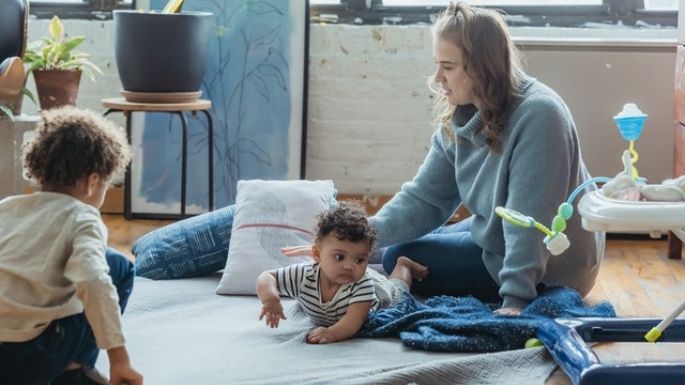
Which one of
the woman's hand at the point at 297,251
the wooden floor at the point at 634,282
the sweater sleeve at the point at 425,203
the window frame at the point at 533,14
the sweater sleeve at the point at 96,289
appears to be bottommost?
the wooden floor at the point at 634,282

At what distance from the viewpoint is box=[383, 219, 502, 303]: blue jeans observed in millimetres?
2844

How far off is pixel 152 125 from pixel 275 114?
0.47 m

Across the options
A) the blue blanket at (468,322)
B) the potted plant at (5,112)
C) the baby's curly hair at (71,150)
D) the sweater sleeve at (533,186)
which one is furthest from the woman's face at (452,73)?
the potted plant at (5,112)

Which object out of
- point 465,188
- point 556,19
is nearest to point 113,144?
point 465,188

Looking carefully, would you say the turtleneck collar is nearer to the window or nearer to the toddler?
the toddler

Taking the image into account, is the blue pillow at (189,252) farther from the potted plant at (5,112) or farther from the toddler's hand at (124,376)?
→ the toddler's hand at (124,376)

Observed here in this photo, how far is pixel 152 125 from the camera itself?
4.35 meters

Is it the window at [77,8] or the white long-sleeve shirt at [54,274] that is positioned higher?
the window at [77,8]

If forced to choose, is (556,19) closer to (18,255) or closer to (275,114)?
(275,114)

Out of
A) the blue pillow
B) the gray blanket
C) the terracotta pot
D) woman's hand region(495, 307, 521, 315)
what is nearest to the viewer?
the gray blanket

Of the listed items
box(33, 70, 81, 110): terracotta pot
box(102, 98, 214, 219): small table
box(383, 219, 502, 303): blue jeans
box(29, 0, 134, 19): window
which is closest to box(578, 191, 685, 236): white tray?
box(383, 219, 502, 303): blue jeans

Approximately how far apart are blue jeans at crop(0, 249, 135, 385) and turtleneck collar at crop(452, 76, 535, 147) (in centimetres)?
116

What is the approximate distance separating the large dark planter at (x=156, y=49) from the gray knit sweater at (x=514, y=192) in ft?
4.05

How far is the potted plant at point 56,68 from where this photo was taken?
3.95m
